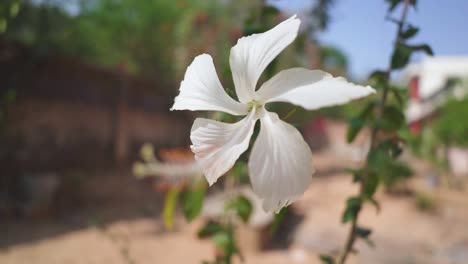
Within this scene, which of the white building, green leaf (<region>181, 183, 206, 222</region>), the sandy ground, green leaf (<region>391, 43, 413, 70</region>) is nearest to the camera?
green leaf (<region>391, 43, 413, 70</region>)

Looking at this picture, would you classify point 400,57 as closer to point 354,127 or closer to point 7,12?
point 354,127

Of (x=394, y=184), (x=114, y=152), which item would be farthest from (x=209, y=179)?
(x=114, y=152)

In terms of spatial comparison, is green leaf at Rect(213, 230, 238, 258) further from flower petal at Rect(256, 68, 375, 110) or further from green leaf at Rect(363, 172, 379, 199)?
flower petal at Rect(256, 68, 375, 110)

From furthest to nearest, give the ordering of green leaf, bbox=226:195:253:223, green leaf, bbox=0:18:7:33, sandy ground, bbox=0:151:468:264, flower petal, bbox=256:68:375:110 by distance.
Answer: sandy ground, bbox=0:151:468:264
green leaf, bbox=0:18:7:33
green leaf, bbox=226:195:253:223
flower petal, bbox=256:68:375:110

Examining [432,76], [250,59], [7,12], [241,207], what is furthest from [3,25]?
[432,76]

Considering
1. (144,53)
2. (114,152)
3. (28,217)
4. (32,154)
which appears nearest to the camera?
(28,217)

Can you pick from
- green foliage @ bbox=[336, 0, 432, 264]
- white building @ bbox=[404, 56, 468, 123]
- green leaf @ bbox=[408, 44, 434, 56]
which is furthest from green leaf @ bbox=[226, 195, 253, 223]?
white building @ bbox=[404, 56, 468, 123]

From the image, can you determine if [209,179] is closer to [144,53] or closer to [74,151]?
[74,151]
